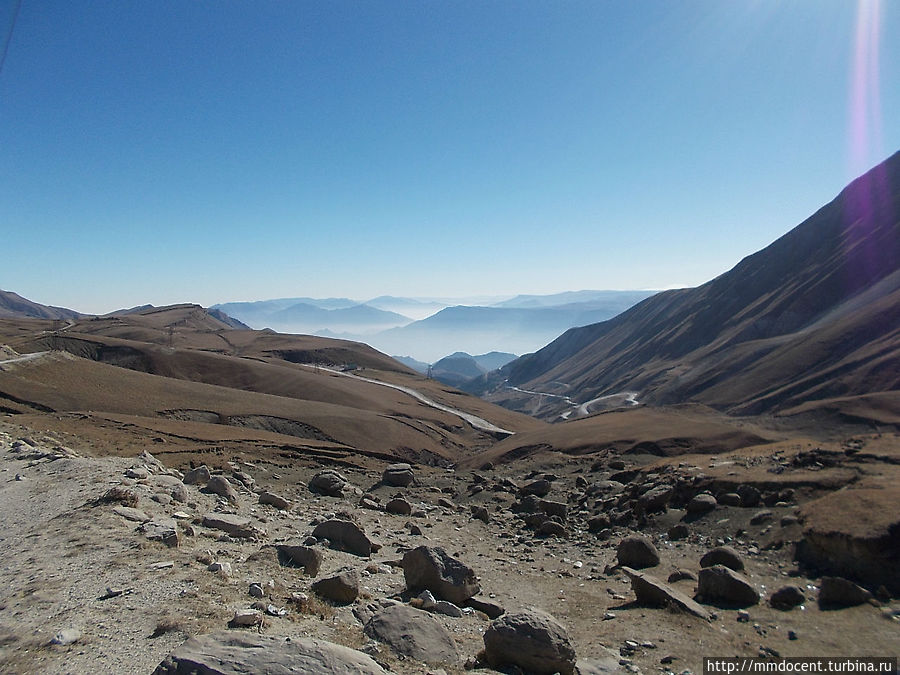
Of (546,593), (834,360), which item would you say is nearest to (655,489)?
(546,593)

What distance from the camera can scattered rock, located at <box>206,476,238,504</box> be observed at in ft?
53.7

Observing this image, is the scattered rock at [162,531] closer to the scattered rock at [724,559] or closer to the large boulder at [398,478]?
the scattered rock at [724,559]

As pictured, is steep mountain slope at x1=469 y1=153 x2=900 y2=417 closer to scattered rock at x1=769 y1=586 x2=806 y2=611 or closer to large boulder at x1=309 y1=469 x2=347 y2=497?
large boulder at x1=309 y1=469 x2=347 y2=497

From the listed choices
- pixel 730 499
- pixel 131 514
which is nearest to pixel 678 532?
pixel 730 499

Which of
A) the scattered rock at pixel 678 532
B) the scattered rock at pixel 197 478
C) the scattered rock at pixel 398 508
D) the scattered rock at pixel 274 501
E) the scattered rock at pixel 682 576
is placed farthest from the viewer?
the scattered rock at pixel 398 508

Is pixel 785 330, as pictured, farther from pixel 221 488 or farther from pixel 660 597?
pixel 221 488

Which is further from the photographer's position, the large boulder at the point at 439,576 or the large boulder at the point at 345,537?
the large boulder at the point at 345,537

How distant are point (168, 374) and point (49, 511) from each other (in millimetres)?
55232

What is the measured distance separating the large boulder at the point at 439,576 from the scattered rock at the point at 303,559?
167cm

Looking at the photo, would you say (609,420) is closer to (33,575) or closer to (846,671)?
(846,671)

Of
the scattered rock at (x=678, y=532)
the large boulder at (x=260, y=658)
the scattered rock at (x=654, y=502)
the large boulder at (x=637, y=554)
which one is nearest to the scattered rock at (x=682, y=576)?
the large boulder at (x=637, y=554)

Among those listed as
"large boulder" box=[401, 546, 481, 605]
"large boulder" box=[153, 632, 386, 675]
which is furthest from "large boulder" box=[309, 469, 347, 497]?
"large boulder" box=[153, 632, 386, 675]

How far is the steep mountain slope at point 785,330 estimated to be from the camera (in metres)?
75.9

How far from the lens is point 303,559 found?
10234 mm
